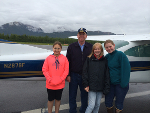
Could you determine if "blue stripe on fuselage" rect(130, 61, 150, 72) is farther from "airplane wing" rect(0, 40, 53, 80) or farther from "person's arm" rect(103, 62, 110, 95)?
"airplane wing" rect(0, 40, 53, 80)

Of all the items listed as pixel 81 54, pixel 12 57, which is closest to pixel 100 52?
pixel 81 54

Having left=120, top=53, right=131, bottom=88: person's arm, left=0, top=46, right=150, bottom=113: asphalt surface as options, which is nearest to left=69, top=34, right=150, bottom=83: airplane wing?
left=0, top=46, right=150, bottom=113: asphalt surface

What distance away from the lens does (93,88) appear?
2.01 meters

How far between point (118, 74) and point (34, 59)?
188 cm

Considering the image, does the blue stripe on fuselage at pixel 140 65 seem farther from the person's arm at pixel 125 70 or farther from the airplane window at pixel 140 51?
the person's arm at pixel 125 70

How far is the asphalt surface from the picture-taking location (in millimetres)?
3018

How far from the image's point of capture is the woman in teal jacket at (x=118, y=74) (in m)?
1.93

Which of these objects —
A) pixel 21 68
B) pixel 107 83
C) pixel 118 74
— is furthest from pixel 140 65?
pixel 21 68

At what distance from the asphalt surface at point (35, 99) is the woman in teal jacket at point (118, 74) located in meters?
1.06

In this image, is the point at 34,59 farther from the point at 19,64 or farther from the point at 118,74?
the point at 118,74

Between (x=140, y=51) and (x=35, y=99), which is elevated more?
(x=140, y=51)

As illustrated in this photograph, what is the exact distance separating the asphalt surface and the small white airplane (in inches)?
29.7

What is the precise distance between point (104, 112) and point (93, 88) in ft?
4.07

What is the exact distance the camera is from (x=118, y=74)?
2.00 m
